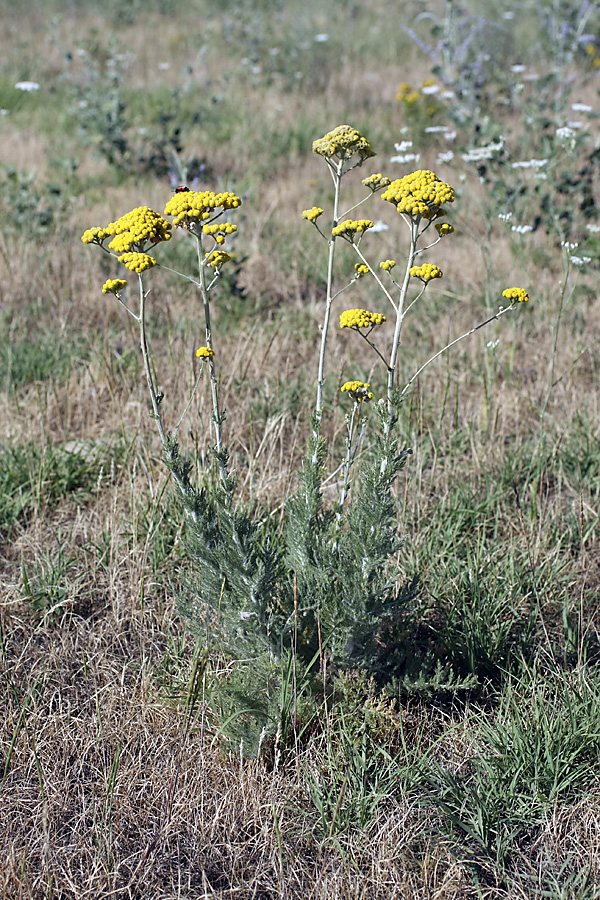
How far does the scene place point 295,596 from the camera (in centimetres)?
166

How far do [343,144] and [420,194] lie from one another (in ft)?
0.85

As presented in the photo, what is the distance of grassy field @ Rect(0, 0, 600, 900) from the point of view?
172 centimetres

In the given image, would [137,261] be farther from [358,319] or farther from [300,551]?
[300,551]

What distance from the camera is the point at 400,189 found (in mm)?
1599

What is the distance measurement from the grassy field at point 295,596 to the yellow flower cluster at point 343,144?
93cm

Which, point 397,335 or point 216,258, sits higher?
point 216,258

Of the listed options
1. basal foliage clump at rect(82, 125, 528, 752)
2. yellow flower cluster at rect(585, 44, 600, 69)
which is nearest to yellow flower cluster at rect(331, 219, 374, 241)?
basal foliage clump at rect(82, 125, 528, 752)

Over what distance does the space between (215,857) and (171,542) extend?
3.51ft

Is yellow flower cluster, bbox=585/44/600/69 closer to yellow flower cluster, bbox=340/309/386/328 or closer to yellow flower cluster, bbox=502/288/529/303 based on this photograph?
yellow flower cluster, bbox=502/288/529/303

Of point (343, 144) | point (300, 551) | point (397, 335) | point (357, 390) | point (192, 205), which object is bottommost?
point (300, 551)

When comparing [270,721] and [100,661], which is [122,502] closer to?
[100,661]

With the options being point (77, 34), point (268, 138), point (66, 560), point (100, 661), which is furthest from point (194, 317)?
point (77, 34)

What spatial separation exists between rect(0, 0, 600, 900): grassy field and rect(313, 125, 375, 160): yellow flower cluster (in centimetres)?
93

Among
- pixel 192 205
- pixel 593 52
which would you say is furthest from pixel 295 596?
pixel 593 52
